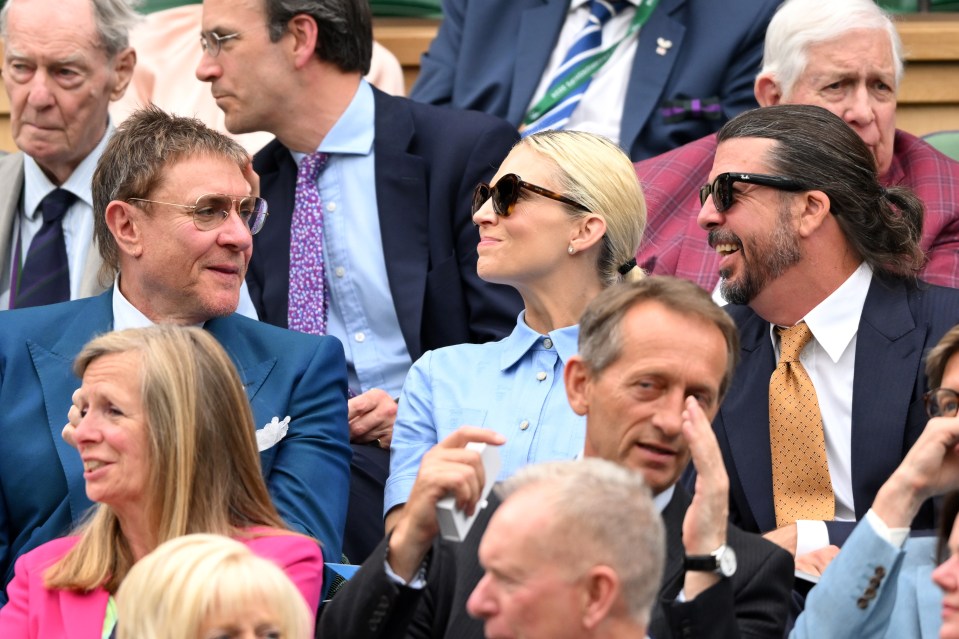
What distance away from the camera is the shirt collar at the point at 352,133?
5004 mm

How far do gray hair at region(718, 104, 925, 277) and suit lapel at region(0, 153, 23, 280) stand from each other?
2.25m

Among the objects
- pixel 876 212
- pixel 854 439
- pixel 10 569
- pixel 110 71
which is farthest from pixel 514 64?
pixel 10 569

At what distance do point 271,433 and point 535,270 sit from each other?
721 millimetres

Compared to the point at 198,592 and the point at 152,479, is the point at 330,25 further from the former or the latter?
the point at 198,592

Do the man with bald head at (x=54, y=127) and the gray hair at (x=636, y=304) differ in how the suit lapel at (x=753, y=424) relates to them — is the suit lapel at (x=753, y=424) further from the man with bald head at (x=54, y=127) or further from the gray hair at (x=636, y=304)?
the man with bald head at (x=54, y=127)

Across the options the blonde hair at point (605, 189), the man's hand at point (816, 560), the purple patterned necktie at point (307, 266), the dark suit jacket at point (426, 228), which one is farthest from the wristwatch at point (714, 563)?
the purple patterned necktie at point (307, 266)

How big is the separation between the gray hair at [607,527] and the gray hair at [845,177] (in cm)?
169

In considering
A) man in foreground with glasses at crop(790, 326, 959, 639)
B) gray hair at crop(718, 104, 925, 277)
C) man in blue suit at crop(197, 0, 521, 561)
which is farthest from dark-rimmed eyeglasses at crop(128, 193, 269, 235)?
man in foreground with glasses at crop(790, 326, 959, 639)

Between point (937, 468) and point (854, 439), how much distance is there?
0.75 meters

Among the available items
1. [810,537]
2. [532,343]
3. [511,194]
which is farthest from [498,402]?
[810,537]

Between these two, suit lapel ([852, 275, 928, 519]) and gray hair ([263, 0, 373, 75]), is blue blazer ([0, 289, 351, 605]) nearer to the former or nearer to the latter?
suit lapel ([852, 275, 928, 519])

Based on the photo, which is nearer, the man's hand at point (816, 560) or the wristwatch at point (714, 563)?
the wristwatch at point (714, 563)

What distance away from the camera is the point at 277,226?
4.98 meters

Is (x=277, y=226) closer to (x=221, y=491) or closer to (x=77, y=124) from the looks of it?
(x=77, y=124)
